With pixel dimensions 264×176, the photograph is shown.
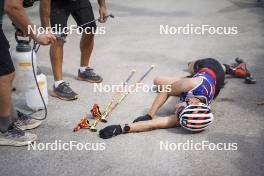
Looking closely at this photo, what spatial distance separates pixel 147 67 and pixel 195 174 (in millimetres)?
2942

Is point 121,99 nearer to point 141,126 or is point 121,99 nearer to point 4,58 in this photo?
point 141,126

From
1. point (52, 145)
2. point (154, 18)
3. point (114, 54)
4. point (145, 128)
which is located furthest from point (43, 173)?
point (154, 18)

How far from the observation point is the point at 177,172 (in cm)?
333

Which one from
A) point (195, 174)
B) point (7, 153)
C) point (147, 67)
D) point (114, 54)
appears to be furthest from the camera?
point (114, 54)

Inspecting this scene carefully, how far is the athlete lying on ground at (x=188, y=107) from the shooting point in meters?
3.81

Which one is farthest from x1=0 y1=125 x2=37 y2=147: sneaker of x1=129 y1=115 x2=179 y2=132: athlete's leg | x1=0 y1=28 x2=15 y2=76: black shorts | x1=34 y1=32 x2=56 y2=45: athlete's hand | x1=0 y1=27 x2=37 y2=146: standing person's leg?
x1=129 y1=115 x2=179 y2=132: athlete's leg

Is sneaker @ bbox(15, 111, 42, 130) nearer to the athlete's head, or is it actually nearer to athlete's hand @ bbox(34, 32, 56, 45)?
athlete's hand @ bbox(34, 32, 56, 45)

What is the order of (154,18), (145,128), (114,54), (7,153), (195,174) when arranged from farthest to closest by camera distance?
(154,18) → (114,54) → (145,128) → (7,153) → (195,174)

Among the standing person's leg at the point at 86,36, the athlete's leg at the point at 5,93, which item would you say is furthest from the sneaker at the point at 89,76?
the athlete's leg at the point at 5,93

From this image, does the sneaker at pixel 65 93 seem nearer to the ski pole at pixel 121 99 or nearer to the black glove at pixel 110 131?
the ski pole at pixel 121 99

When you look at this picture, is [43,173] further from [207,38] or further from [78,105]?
[207,38]

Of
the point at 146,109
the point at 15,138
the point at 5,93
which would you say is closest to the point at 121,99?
the point at 146,109

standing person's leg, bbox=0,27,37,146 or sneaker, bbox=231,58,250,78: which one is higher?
standing person's leg, bbox=0,27,37,146

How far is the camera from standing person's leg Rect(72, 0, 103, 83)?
16.5 ft
